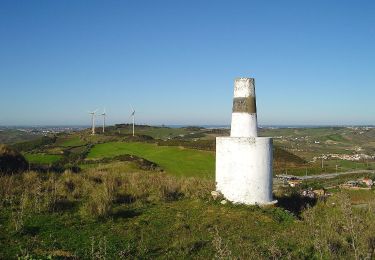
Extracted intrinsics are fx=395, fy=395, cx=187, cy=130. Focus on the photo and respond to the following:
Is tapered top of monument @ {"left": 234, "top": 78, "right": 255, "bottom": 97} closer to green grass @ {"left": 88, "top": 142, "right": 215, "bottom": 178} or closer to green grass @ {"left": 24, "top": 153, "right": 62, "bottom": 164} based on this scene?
green grass @ {"left": 88, "top": 142, "right": 215, "bottom": 178}

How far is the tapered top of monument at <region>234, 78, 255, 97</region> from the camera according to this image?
521 inches

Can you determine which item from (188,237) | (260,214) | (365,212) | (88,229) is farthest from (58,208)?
(365,212)

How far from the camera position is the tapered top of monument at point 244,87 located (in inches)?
521

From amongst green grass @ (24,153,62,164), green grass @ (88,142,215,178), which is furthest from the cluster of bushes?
green grass @ (24,153,62,164)

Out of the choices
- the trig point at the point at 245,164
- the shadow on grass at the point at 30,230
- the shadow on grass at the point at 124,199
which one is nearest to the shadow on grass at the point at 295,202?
the trig point at the point at 245,164

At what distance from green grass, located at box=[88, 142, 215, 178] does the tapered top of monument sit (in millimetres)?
15948

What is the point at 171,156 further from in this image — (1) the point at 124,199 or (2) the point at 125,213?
(2) the point at 125,213

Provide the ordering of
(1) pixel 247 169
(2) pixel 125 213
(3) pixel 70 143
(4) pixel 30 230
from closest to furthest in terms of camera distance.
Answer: (4) pixel 30 230, (2) pixel 125 213, (1) pixel 247 169, (3) pixel 70 143

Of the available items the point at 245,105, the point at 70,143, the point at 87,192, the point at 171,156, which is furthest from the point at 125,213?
the point at 70,143

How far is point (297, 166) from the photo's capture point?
43.5 meters

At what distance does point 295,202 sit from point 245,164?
3.74 m

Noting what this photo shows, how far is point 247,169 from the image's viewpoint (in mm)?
12461

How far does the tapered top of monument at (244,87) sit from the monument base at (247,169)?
1.66 metres

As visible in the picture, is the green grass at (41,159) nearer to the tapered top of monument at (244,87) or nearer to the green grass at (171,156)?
the green grass at (171,156)
